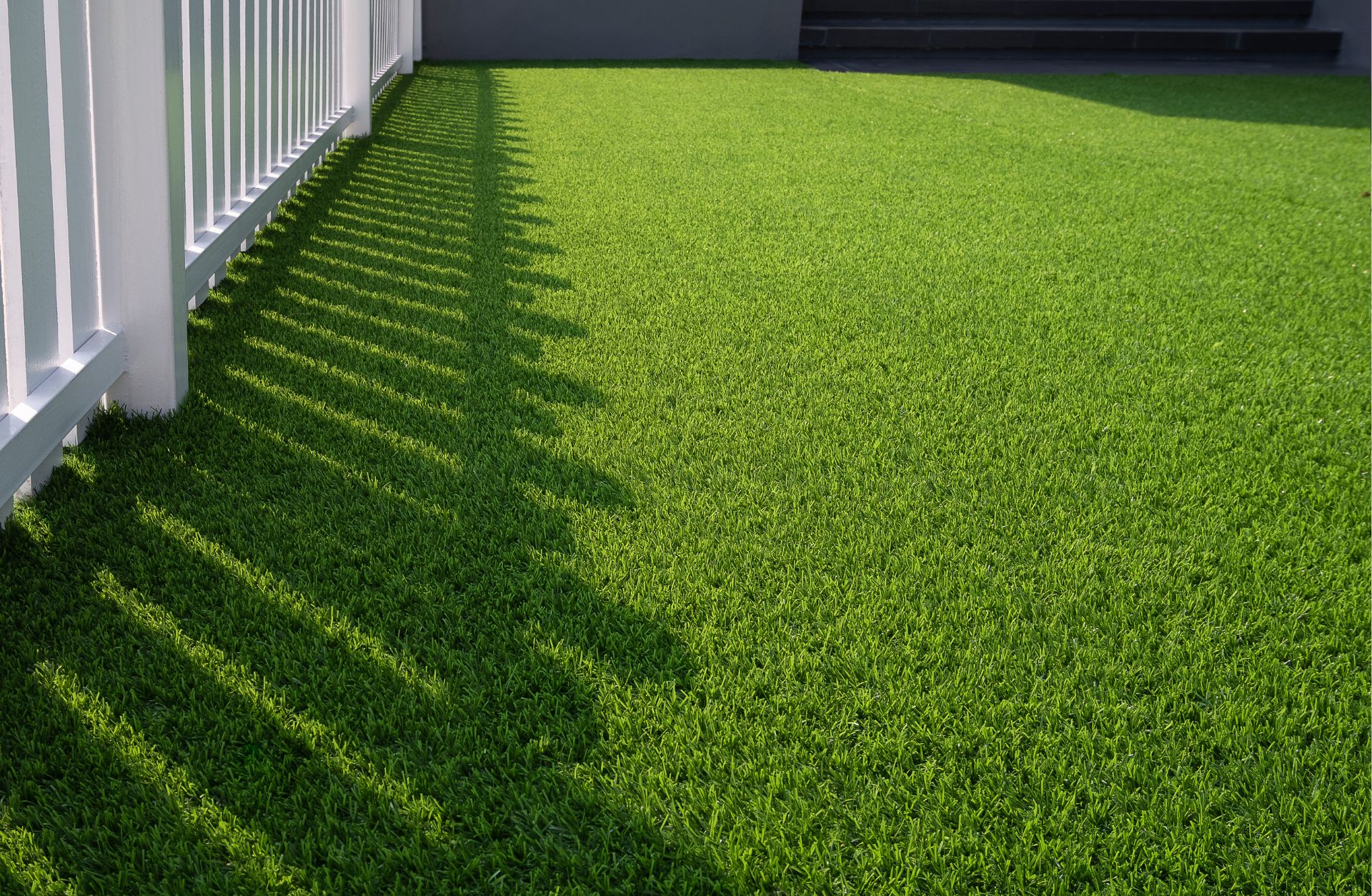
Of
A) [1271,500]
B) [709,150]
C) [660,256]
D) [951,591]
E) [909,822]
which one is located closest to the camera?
[909,822]

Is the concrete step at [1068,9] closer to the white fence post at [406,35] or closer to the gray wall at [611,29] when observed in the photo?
the gray wall at [611,29]

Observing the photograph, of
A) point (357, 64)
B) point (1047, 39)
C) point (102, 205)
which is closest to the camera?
point (102, 205)

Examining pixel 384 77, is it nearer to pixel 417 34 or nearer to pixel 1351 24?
pixel 417 34

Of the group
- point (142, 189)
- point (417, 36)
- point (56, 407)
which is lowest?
point (56, 407)

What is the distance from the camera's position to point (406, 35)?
467 inches

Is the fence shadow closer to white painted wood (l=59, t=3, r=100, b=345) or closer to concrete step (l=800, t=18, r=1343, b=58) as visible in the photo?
white painted wood (l=59, t=3, r=100, b=345)

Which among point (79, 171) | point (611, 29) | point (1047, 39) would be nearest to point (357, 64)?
point (79, 171)

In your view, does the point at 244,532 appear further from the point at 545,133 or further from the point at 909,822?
the point at 545,133

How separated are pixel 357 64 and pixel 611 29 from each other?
368 inches

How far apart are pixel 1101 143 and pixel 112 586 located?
7849 mm

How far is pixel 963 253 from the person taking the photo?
192 inches

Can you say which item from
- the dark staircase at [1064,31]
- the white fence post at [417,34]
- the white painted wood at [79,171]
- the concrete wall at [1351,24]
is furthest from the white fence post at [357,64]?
the concrete wall at [1351,24]

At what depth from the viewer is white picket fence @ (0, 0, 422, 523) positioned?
2.07 m

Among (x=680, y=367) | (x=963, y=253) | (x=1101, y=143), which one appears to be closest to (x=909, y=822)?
(x=680, y=367)
